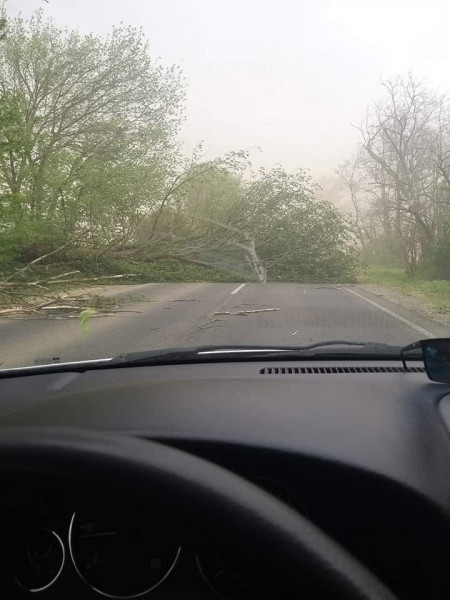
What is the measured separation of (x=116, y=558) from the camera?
233 centimetres

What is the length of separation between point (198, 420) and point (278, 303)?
768 centimetres

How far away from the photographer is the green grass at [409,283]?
14.2 m

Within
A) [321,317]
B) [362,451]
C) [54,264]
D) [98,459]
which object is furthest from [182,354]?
[54,264]

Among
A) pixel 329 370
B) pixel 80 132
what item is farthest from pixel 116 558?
pixel 80 132

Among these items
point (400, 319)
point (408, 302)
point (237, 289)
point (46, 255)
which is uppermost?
point (46, 255)

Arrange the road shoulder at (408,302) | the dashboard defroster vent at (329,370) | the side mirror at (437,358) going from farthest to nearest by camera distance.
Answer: the road shoulder at (408,302) → the dashboard defroster vent at (329,370) → the side mirror at (437,358)

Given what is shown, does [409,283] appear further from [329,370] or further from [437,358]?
[437,358]

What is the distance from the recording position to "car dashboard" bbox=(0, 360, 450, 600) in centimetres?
222

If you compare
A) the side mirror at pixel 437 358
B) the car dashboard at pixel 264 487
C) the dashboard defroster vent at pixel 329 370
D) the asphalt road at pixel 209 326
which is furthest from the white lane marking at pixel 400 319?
the car dashboard at pixel 264 487

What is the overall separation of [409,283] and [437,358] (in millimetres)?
14035

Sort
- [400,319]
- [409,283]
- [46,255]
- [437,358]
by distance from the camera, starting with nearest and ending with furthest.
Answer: [437,358] < [400,319] < [46,255] < [409,283]

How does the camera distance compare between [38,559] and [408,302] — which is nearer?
[38,559]

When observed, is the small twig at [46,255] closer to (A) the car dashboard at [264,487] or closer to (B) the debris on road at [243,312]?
(B) the debris on road at [243,312]

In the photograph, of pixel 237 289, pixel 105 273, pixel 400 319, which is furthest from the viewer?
pixel 237 289
